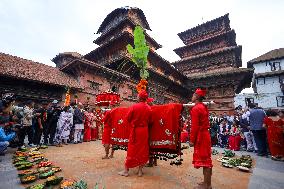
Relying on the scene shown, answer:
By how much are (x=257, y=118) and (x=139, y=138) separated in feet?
17.3

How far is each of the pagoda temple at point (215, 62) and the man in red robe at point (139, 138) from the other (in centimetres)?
1942

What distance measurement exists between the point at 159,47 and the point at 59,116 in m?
17.6

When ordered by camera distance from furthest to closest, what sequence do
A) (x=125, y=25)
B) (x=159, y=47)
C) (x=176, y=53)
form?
(x=176, y=53) → (x=159, y=47) → (x=125, y=25)

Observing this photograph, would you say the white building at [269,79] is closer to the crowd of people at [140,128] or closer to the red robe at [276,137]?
the crowd of people at [140,128]

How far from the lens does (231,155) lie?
279 inches

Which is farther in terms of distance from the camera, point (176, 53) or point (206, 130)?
point (176, 53)

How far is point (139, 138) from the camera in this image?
4.34 metres

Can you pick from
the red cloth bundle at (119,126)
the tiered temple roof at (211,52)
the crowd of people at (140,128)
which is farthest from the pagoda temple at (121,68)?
the red cloth bundle at (119,126)

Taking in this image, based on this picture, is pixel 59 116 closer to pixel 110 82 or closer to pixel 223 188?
pixel 223 188

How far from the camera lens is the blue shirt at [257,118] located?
7.49m

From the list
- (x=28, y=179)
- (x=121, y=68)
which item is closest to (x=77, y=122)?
(x=28, y=179)

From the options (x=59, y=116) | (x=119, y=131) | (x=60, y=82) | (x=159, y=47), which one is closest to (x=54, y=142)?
(x=59, y=116)

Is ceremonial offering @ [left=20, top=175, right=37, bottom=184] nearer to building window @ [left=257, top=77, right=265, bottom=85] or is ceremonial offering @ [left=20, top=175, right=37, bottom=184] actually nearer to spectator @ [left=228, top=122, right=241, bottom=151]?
spectator @ [left=228, top=122, right=241, bottom=151]

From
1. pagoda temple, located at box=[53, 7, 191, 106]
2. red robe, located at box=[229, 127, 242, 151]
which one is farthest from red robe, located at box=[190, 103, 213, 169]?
pagoda temple, located at box=[53, 7, 191, 106]
